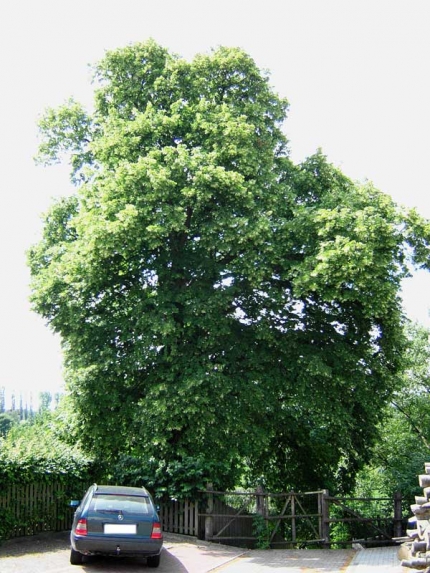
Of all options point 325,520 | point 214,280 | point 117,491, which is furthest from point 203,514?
point 214,280

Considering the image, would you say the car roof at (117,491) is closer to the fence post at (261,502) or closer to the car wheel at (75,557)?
the car wheel at (75,557)

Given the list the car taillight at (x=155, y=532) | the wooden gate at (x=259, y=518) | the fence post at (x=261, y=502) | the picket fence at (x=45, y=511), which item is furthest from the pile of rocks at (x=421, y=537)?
the picket fence at (x=45, y=511)

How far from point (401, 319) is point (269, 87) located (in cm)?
1011

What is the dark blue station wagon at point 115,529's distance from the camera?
34.9 ft

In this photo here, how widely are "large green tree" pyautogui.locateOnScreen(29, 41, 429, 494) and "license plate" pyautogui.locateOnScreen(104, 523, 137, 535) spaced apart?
5.61 m

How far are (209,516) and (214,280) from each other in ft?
26.2

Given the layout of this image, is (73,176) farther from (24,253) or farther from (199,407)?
(199,407)

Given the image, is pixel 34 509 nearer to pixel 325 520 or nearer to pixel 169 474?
pixel 169 474

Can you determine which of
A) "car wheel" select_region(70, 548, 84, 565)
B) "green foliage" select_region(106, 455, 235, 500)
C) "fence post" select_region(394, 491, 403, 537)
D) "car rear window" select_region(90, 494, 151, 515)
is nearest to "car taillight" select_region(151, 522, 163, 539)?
"car rear window" select_region(90, 494, 151, 515)

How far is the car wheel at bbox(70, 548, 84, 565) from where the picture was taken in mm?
11305

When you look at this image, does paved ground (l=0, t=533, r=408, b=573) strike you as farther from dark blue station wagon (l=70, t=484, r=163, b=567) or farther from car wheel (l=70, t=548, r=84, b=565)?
dark blue station wagon (l=70, t=484, r=163, b=567)

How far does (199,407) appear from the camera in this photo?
17500 millimetres

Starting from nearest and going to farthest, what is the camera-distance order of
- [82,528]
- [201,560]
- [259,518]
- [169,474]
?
[82,528]
[201,560]
[259,518]
[169,474]

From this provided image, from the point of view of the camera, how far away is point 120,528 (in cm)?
1073
